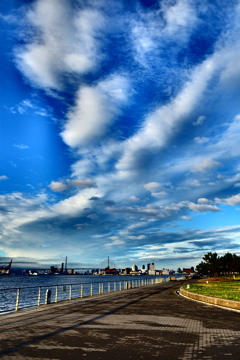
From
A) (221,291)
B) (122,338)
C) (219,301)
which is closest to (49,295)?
(219,301)

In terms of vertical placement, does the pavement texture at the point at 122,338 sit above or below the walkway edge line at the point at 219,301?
below

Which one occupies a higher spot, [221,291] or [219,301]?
[221,291]

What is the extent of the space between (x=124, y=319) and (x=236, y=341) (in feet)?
17.1

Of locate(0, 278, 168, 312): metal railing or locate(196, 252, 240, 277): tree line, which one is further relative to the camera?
locate(196, 252, 240, 277): tree line

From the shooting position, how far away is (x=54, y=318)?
40.6 ft

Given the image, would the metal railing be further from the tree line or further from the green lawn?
the tree line

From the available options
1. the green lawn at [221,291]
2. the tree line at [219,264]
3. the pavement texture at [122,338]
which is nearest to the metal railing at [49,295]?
the pavement texture at [122,338]

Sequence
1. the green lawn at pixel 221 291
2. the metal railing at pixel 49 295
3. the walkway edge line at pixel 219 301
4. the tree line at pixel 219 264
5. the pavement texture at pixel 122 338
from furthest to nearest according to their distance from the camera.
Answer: the tree line at pixel 219 264 < the green lawn at pixel 221 291 < the metal railing at pixel 49 295 < the walkway edge line at pixel 219 301 < the pavement texture at pixel 122 338

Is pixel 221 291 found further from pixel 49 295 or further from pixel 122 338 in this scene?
pixel 122 338

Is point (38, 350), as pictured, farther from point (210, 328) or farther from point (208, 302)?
point (208, 302)

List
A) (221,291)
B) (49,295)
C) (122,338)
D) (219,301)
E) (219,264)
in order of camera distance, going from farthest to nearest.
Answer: (219,264), (221,291), (49,295), (219,301), (122,338)

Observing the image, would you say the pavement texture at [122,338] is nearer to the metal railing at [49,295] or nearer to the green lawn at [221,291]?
the metal railing at [49,295]

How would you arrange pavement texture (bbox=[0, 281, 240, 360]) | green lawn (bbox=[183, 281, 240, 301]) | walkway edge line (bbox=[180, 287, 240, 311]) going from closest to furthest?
pavement texture (bbox=[0, 281, 240, 360]), walkway edge line (bbox=[180, 287, 240, 311]), green lawn (bbox=[183, 281, 240, 301])

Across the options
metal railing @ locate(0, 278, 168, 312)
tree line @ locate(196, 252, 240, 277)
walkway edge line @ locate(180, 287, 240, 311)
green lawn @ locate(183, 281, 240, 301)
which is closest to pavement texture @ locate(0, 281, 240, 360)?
walkway edge line @ locate(180, 287, 240, 311)
